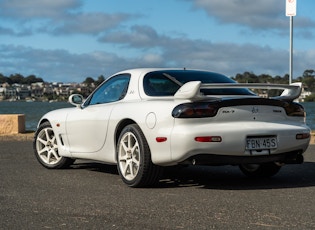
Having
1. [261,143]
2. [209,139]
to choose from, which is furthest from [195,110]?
[261,143]

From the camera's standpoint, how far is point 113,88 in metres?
7.19

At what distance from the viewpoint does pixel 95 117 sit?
279 inches

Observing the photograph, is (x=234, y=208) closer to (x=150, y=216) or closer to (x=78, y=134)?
(x=150, y=216)

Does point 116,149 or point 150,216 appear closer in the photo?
point 150,216

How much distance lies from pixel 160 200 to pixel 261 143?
131 centimetres

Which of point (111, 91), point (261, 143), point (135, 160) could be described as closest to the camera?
point (261, 143)

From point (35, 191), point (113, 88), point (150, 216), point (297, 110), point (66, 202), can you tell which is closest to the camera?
point (150, 216)

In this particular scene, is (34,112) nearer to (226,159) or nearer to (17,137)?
(17,137)

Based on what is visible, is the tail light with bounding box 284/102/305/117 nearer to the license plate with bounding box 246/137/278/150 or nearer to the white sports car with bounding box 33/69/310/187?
the white sports car with bounding box 33/69/310/187

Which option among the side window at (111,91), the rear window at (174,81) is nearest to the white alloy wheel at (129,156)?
the rear window at (174,81)

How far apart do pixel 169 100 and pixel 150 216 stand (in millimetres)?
1721

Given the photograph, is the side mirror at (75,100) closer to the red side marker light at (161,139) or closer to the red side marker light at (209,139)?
the red side marker light at (161,139)

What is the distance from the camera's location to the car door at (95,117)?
689 cm

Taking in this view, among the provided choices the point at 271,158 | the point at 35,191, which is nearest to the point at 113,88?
the point at 35,191
